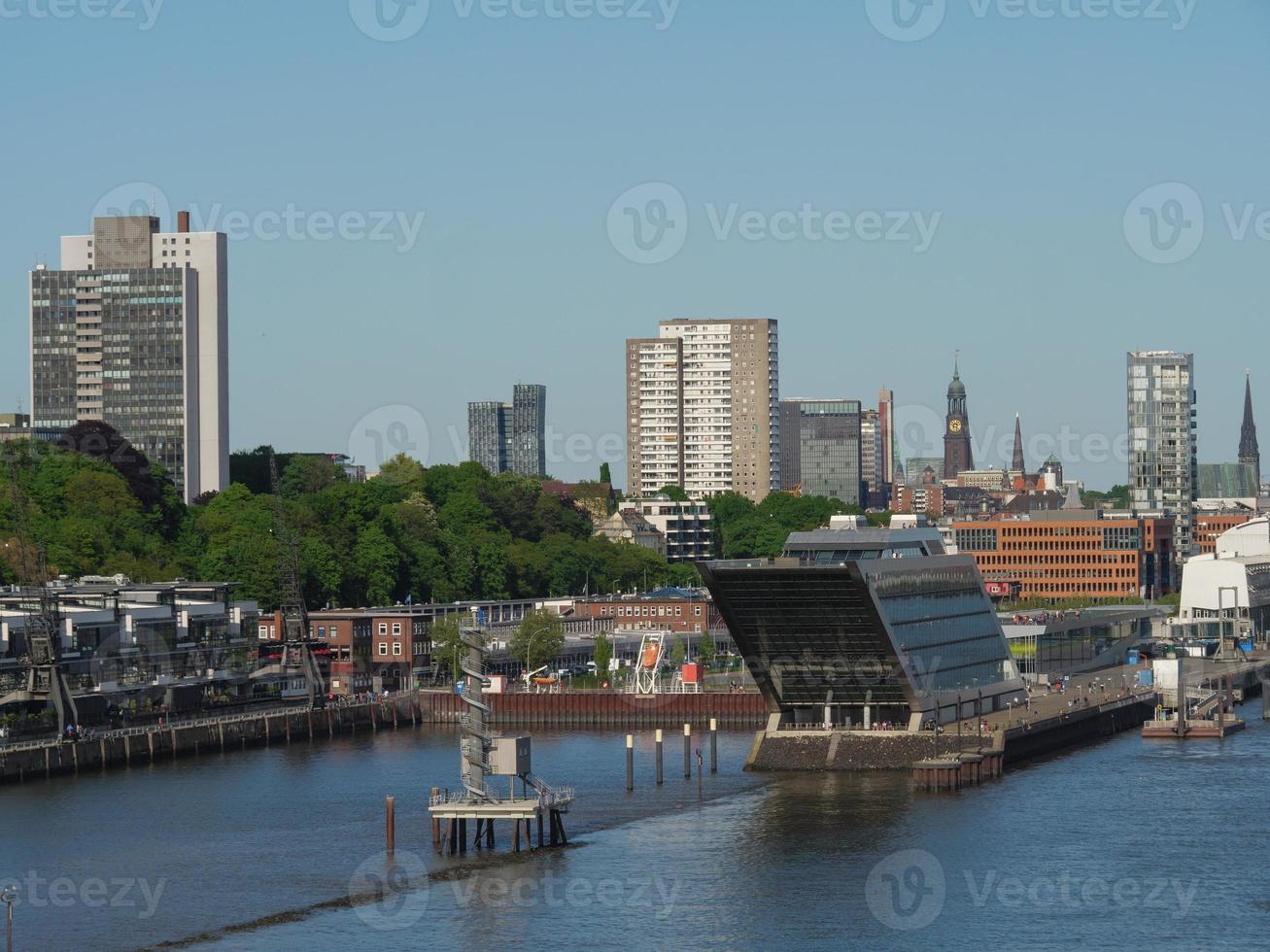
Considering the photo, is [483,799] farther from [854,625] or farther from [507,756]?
[854,625]

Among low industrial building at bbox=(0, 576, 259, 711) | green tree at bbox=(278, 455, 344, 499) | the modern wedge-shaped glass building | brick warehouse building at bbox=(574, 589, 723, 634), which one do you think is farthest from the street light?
green tree at bbox=(278, 455, 344, 499)

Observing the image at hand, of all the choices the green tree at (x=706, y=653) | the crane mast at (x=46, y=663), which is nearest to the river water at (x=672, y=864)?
the crane mast at (x=46, y=663)

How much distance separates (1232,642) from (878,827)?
83.5 m

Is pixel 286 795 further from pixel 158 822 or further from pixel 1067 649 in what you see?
pixel 1067 649

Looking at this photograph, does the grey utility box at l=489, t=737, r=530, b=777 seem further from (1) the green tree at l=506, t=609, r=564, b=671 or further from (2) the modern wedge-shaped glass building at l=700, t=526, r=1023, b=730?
(1) the green tree at l=506, t=609, r=564, b=671

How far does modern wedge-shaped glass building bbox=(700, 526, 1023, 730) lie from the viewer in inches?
3398

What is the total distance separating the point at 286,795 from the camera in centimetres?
8412

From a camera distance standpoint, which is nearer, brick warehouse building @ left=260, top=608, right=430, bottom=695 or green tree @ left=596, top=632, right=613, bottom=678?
green tree @ left=596, top=632, right=613, bottom=678

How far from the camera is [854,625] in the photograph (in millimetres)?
88125

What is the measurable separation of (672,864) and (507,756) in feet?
19.0

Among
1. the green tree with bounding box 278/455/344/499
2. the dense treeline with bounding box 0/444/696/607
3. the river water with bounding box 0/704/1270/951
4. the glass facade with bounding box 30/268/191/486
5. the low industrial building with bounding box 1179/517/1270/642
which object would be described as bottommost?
the river water with bounding box 0/704/1270/951

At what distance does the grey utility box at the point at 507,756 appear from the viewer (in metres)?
69.7

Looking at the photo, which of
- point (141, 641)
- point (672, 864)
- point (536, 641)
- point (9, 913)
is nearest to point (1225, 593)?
point (536, 641)

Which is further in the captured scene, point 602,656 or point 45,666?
point 602,656
